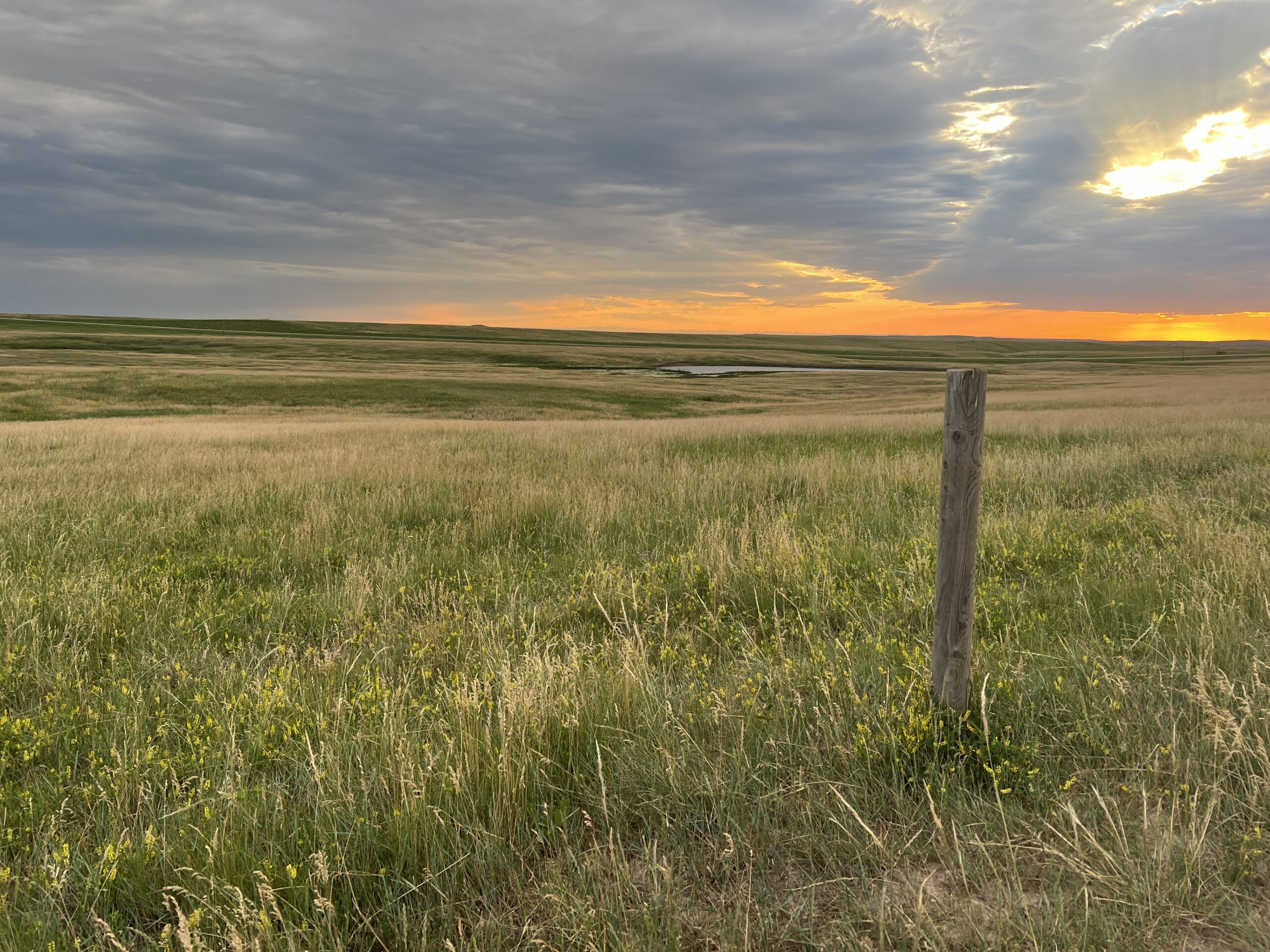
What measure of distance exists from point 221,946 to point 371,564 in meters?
4.38

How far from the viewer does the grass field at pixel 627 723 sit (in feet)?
7.23

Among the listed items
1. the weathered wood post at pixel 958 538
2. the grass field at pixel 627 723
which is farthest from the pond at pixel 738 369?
the weathered wood post at pixel 958 538

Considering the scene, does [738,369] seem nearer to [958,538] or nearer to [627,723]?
[958,538]

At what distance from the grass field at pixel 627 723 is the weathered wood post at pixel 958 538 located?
19 centimetres

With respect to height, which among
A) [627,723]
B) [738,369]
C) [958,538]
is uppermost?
[738,369]

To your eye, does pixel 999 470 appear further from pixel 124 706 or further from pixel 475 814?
pixel 124 706

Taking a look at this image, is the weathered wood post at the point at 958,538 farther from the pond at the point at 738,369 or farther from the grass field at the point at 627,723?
the pond at the point at 738,369

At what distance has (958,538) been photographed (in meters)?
3.15

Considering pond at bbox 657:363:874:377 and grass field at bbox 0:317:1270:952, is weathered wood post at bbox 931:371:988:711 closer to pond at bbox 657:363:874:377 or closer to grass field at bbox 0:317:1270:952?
grass field at bbox 0:317:1270:952

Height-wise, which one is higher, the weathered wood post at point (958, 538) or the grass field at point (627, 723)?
the weathered wood post at point (958, 538)

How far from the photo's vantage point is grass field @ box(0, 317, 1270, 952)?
7.23ft

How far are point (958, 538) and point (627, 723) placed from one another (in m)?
1.75

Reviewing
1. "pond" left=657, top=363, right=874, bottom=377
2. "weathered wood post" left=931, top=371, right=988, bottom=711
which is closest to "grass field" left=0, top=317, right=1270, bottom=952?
"weathered wood post" left=931, top=371, right=988, bottom=711

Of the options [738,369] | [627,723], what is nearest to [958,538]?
[627,723]
